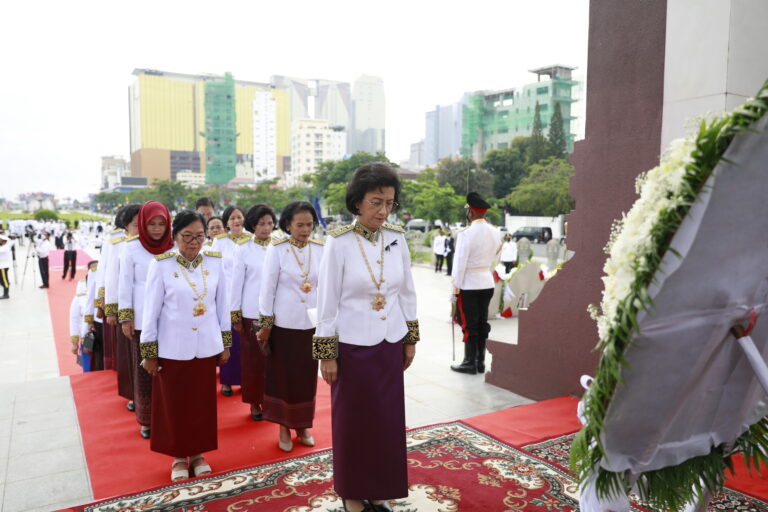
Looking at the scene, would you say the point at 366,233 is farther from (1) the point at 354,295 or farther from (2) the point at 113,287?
(2) the point at 113,287

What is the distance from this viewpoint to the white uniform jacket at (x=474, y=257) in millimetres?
5707

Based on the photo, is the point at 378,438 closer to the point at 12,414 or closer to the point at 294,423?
the point at 294,423

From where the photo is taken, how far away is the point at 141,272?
4023 millimetres

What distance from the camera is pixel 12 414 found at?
4.67 m

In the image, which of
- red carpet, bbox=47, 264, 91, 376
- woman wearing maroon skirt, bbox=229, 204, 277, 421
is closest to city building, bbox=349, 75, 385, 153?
red carpet, bbox=47, 264, 91, 376

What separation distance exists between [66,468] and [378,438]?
2.17 m

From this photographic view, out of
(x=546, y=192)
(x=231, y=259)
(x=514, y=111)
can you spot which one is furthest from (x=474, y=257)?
(x=514, y=111)

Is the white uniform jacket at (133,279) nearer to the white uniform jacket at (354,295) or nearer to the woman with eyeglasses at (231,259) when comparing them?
the woman with eyeglasses at (231,259)

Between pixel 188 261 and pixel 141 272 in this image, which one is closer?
pixel 188 261

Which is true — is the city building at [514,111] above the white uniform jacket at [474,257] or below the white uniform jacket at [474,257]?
above

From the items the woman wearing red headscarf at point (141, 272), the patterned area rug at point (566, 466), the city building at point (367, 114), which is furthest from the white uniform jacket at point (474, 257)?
the city building at point (367, 114)

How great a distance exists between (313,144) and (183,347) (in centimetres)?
9019

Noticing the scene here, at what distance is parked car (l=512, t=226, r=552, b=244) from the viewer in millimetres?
27984

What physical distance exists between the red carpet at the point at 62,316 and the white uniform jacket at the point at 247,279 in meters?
3.18
